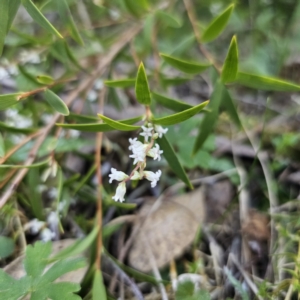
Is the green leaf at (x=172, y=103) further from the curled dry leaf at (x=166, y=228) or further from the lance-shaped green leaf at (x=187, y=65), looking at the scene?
the curled dry leaf at (x=166, y=228)

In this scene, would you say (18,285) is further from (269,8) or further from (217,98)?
(269,8)

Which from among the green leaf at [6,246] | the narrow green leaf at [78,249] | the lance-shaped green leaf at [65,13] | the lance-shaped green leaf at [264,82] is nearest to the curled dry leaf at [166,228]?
the narrow green leaf at [78,249]

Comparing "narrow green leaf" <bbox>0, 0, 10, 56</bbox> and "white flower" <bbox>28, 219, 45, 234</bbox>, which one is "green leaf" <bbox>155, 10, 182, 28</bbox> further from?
"white flower" <bbox>28, 219, 45, 234</bbox>

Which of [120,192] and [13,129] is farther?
[13,129]

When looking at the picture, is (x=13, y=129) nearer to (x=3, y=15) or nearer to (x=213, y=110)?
(x=3, y=15)

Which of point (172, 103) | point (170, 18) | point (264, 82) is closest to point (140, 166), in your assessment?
point (172, 103)

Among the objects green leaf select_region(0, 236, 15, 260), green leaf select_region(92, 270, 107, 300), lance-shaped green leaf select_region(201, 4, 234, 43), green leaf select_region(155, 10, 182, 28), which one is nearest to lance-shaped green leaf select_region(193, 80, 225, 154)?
lance-shaped green leaf select_region(201, 4, 234, 43)
